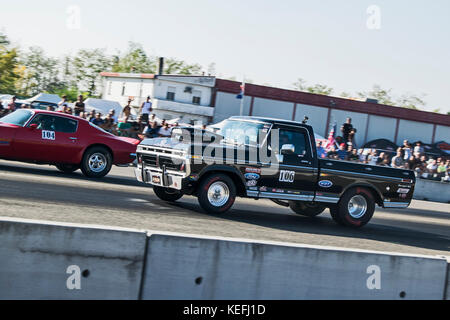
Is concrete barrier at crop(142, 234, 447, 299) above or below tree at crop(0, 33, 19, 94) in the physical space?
below

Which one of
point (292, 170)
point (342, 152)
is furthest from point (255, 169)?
point (342, 152)

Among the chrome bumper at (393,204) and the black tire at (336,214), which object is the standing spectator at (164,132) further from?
the chrome bumper at (393,204)

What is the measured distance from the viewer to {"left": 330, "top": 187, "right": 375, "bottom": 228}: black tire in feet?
37.2

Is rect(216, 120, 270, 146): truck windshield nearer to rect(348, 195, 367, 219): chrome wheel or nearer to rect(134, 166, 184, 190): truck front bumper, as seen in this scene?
rect(134, 166, 184, 190): truck front bumper

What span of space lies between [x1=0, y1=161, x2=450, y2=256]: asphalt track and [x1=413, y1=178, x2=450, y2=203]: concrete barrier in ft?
29.4

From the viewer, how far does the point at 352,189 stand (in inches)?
447

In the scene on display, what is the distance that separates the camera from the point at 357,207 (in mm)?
11664

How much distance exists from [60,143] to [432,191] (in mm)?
15856

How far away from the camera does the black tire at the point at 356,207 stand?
11.3 m

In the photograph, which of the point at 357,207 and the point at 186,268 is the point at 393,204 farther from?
the point at 186,268

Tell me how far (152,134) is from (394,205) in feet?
35.8

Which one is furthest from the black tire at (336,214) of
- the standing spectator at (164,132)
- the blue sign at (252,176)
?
the standing spectator at (164,132)

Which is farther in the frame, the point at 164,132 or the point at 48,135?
the point at 164,132

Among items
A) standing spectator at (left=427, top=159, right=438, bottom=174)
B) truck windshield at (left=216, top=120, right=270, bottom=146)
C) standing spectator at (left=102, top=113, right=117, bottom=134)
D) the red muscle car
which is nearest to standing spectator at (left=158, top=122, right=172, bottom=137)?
standing spectator at (left=102, top=113, right=117, bottom=134)
